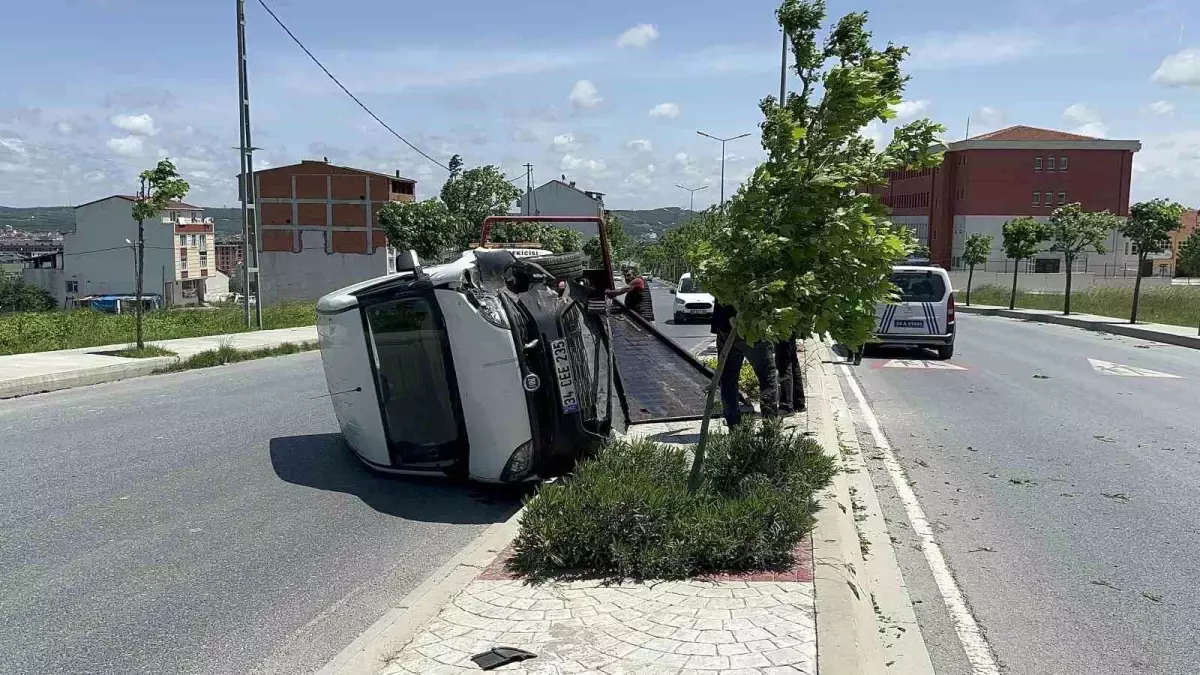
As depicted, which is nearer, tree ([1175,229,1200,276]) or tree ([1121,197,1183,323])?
tree ([1121,197,1183,323])

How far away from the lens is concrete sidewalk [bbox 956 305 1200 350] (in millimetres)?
23453

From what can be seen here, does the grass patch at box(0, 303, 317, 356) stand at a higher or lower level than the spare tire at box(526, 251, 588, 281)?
lower

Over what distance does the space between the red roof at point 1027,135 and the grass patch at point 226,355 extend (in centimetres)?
5904

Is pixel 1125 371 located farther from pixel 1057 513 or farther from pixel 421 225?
pixel 421 225

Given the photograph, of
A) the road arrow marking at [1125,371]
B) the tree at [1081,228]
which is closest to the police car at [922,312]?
the road arrow marking at [1125,371]

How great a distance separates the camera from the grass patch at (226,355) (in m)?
16.3

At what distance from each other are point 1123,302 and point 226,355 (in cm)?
3489

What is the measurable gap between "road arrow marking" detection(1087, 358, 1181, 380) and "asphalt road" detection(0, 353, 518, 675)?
13.1m

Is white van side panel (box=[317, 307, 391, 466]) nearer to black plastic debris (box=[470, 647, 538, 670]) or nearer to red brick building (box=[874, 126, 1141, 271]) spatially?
black plastic debris (box=[470, 647, 538, 670])

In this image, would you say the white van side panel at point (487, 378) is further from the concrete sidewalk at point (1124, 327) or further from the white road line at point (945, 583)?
the concrete sidewalk at point (1124, 327)

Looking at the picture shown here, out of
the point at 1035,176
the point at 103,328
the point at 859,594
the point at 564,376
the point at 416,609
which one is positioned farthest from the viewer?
the point at 1035,176

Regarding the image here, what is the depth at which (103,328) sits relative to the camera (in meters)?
21.7

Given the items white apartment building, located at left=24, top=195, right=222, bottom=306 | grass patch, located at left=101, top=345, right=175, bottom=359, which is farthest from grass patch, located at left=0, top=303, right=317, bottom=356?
white apartment building, located at left=24, top=195, right=222, bottom=306

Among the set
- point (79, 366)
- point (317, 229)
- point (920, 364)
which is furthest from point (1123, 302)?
point (317, 229)
